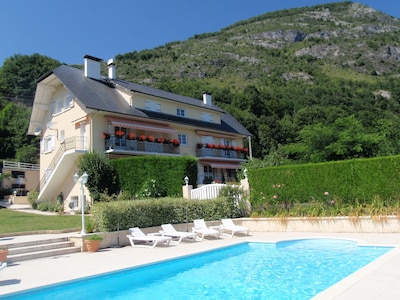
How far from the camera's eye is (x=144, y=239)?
1586 cm

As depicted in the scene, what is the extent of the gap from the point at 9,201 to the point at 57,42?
18832 mm

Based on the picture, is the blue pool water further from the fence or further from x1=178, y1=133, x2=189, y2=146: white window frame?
x1=178, y1=133, x2=189, y2=146: white window frame

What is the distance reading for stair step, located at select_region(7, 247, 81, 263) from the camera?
13.1m

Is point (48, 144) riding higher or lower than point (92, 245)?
higher

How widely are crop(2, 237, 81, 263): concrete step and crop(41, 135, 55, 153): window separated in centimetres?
2229

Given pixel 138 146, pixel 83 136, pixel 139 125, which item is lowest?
pixel 138 146

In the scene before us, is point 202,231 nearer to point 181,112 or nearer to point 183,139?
point 183,139

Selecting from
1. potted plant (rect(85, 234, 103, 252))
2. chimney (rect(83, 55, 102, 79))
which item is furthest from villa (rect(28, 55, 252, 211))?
potted plant (rect(85, 234, 103, 252))

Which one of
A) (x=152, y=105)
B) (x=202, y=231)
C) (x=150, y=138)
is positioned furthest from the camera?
(x=152, y=105)

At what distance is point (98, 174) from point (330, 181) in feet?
56.0

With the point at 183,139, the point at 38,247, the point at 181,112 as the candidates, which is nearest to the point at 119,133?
the point at 183,139

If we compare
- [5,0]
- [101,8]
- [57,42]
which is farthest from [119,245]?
[57,42]

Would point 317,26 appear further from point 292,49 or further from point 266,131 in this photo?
point 266,131

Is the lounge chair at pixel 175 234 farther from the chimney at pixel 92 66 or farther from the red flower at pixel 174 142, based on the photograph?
the chimney at pixel 92 66
